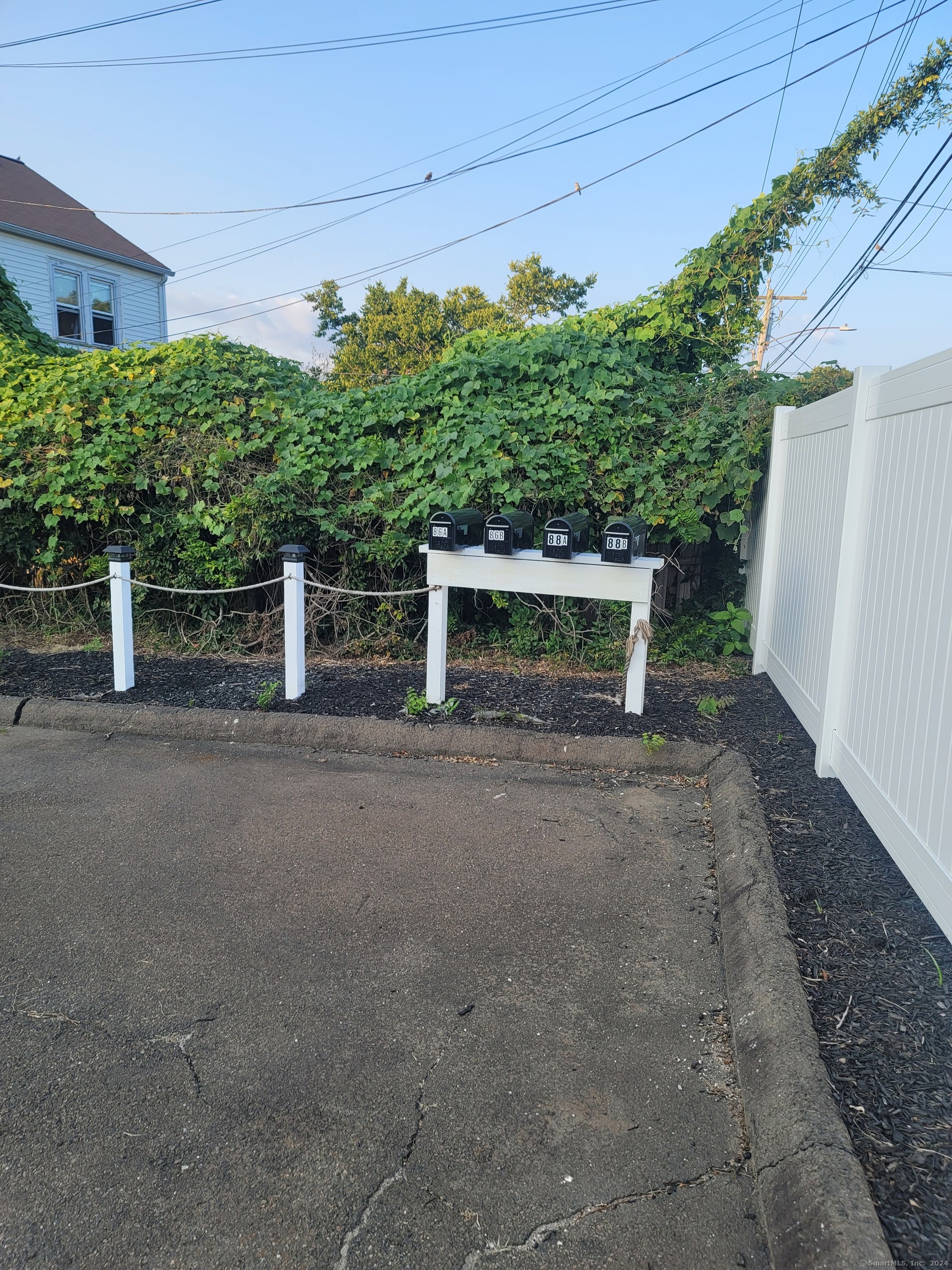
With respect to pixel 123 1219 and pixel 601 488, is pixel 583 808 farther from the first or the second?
pixel 601 488

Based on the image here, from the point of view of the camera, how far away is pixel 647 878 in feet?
13.2

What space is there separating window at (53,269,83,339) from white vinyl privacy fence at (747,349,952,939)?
68.3 ft

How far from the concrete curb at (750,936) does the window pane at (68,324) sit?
60.9ft

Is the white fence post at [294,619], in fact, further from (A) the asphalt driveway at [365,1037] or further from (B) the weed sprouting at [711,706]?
(B) the weed sprouting at [711,706]

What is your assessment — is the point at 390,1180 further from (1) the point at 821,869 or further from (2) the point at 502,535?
(2) the point at 502,535

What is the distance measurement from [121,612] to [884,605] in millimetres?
5203

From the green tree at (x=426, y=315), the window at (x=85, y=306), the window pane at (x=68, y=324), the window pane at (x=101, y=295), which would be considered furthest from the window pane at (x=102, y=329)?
the green tree at (x=426, y=315)

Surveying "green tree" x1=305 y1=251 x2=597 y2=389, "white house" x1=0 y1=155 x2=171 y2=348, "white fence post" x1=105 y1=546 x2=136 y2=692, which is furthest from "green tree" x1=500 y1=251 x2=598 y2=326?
"white fence post" x1=105 y1=546 x2=136 y2=692

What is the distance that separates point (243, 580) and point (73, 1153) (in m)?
6.55

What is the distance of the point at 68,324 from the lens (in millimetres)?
22078

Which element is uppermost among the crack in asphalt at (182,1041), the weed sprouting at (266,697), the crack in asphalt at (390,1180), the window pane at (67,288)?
the window pane at (67,288)

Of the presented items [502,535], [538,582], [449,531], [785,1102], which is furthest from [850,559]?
[785,1102]

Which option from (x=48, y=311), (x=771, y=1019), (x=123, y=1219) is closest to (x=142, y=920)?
(x=123, y=1219)

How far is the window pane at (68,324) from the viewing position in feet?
71.6
